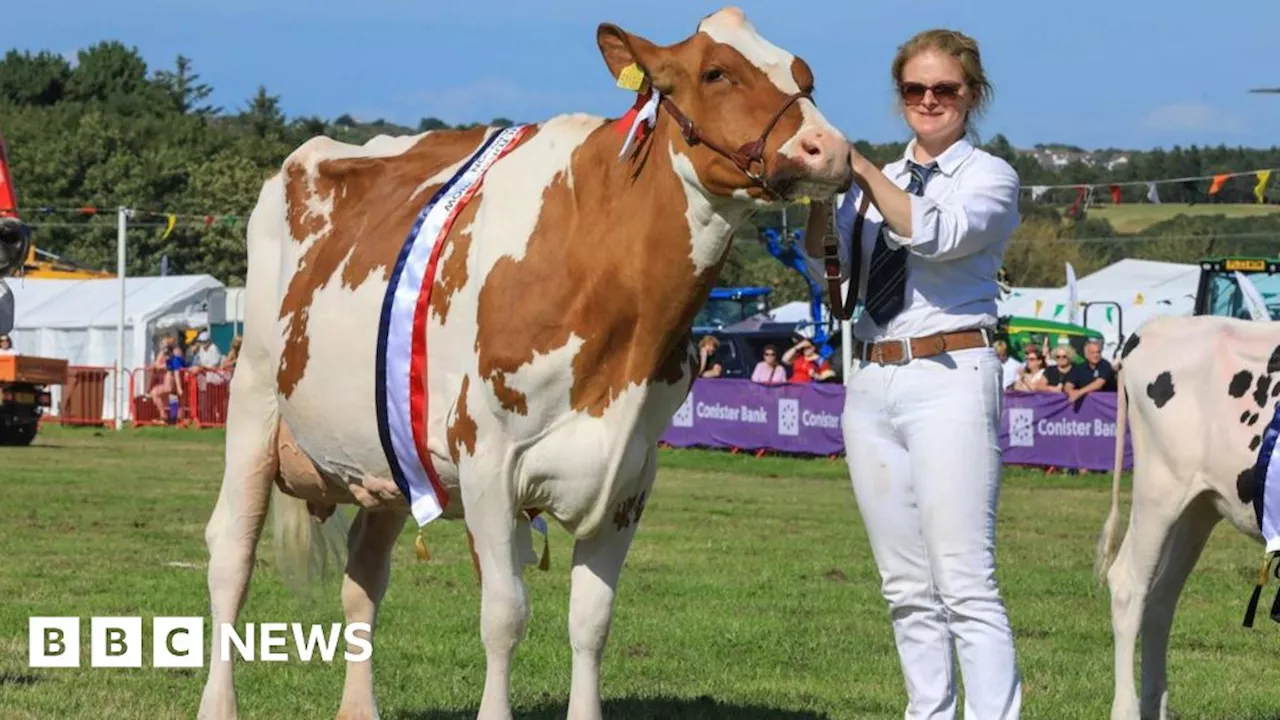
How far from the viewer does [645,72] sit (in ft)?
20.0

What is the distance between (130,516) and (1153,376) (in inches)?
440

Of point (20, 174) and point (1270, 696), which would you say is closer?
point (1270, 696)

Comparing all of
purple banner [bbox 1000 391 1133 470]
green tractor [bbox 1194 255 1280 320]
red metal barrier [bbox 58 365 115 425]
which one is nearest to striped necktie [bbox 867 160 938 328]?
purple banner [bbox 1000 391 1133 470]

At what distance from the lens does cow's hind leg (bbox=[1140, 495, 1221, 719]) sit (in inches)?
326

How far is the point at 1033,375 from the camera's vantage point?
27375 mm

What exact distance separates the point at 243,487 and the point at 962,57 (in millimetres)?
3707

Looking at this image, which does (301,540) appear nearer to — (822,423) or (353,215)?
(353,215)

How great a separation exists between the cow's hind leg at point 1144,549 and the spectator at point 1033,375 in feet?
58.6

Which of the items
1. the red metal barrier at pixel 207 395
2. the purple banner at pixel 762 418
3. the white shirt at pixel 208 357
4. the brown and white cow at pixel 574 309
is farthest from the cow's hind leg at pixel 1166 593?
the white shirt at pixel 208 357

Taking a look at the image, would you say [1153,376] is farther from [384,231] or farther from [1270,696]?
[384,231]

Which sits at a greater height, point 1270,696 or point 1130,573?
point 1130,573

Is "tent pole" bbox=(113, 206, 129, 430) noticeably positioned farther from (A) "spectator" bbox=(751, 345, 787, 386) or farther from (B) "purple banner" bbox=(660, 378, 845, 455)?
(A) "spectator" bbox=(751, 345, 787, 386)

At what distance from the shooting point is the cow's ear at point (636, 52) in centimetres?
605

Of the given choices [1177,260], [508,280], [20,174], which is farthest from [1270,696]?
[20,174]
